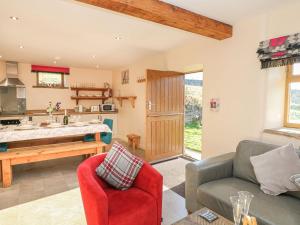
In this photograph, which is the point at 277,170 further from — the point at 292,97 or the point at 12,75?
the point at 12,75

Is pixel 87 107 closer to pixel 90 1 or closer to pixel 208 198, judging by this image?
pixel 90 1

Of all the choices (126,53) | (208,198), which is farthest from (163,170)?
(126,53)

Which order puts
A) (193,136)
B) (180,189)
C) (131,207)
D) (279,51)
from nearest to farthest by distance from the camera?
(131,207) < (279,51) < (180,189) < (193,136)

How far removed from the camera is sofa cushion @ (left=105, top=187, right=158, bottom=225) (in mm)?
1484

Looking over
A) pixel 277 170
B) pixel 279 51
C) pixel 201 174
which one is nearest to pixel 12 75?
pixel 201 174

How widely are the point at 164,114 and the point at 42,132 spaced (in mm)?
2292

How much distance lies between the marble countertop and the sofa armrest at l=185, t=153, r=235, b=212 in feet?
7.08

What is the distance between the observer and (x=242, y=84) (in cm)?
274

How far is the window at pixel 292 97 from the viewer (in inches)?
102

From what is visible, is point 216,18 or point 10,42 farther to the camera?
point 10,42

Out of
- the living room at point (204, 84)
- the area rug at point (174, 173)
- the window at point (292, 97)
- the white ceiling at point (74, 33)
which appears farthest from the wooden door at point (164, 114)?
the window at point (292, 97)

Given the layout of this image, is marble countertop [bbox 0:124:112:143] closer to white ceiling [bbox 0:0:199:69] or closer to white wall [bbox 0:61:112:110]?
white ceiling [bbox 0:0:199:69]

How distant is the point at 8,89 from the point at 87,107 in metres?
2.27

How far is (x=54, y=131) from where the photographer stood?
3.26m
